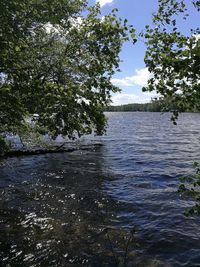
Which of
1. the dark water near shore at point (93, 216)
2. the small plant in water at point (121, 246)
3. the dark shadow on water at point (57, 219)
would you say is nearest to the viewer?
the small plant in water at point (121, 246)

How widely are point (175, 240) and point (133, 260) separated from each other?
235 cm

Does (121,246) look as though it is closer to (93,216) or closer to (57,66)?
(93,216)

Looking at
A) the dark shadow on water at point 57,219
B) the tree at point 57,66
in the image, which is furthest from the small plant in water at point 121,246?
the tree at point 57,66

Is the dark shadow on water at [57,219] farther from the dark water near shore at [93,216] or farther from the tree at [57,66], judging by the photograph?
the tree at [57,66]

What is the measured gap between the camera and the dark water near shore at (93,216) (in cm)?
1028

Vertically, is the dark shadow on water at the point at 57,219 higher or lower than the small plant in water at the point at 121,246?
higher

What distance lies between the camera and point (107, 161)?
27.9 meters

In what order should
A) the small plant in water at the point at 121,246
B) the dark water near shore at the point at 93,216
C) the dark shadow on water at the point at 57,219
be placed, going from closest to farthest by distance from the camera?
the small plant in water at the point at 121,246 < the dark shadow on water at the point at 57,219 < the dark water near shore at the point at 93,216

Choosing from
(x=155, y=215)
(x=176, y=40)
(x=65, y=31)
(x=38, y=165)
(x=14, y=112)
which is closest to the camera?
(x=176, y=40)

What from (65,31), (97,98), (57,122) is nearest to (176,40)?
(97,98)

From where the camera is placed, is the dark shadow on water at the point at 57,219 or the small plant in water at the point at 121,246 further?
the dark shadow on water at the point at 57,219

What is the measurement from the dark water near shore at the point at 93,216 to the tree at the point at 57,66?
351cm

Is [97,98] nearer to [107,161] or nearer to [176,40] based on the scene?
[107,161]

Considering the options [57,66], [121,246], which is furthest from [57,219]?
[57,66]
